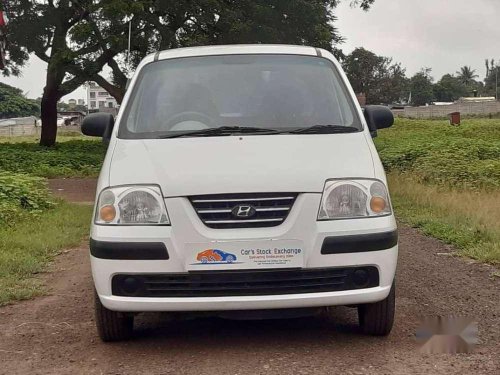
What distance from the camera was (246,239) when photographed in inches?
144

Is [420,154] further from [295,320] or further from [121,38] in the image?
[295,320]

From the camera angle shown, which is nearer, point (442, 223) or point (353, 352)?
point (353, 352)

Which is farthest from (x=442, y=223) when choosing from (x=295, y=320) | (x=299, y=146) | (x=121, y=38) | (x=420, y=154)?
(x=121, y=38)

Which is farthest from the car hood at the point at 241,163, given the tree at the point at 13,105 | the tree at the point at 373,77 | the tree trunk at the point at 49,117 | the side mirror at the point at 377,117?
the tree at the point at 13,105

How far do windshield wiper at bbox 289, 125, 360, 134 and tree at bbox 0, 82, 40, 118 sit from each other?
3701 inches

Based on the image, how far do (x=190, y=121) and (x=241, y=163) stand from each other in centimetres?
91

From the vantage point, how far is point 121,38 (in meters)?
19.4

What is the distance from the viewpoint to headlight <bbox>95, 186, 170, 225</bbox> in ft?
12.3

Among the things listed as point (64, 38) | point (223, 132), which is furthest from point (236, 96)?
point (64, 38)

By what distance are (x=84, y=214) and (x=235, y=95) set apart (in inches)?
241

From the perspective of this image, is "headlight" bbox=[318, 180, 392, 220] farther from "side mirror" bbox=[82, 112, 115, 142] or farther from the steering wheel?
"side mirror" bbox=[82, 112, 115, 142]

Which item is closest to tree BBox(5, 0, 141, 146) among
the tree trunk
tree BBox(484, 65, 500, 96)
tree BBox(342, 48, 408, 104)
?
the tree trunk

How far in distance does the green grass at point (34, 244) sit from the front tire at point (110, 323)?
1.52 metres

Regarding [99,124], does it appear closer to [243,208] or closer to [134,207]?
[134,207]
